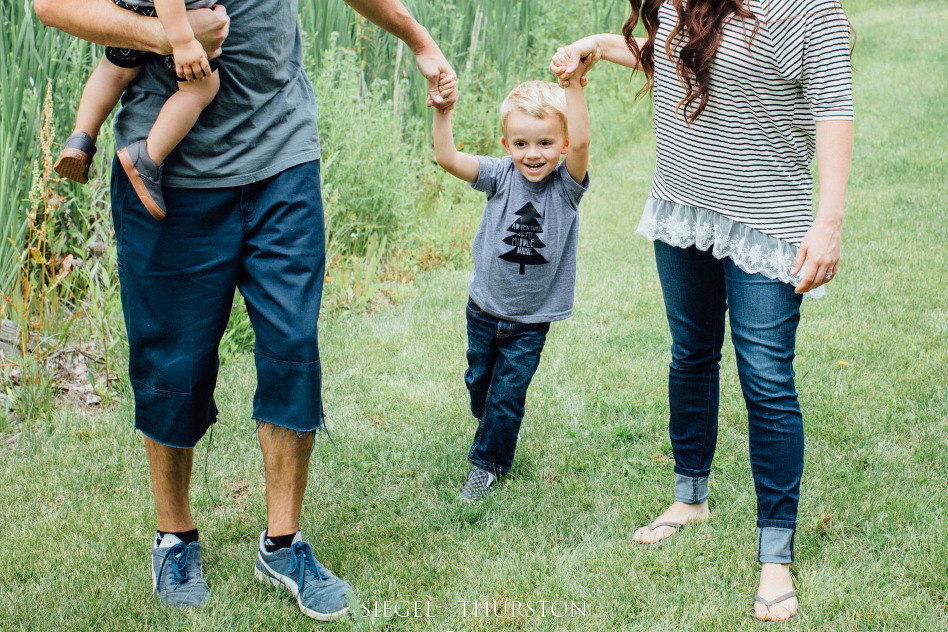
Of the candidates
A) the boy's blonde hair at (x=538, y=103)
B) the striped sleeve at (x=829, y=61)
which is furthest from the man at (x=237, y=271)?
the striped sleeve at (x=829, y=61)

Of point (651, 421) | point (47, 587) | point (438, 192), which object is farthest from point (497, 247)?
point (438, 192)

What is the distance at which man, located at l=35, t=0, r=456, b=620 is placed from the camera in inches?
87.7

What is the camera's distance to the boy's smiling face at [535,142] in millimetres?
2764

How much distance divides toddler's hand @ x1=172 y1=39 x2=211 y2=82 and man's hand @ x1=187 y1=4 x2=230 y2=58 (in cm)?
4

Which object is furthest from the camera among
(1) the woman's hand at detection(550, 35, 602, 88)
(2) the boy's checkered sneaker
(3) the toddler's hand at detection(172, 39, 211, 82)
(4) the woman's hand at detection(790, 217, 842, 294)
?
(2) the boy's checkered sneaker

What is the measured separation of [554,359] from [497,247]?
1389 mm

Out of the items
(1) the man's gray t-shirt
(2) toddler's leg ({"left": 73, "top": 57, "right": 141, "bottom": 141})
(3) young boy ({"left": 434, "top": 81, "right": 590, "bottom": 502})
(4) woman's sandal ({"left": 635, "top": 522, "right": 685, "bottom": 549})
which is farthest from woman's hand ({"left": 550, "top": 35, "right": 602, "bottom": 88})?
(4) woman's sandal ({"left": 635, "top": 522, "right": 685, "bottom": 549})

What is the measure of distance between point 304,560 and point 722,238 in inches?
59.8

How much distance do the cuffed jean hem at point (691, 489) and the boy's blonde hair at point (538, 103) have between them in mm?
1234

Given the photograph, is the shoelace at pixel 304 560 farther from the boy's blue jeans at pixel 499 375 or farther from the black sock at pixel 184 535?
the boy's blue jeans at pixel 499 375

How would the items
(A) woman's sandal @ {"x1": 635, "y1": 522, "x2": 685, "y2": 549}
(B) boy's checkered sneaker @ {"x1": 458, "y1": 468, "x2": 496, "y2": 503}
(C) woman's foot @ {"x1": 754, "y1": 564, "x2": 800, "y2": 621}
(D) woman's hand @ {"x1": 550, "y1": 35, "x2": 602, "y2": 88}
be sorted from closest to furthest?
(C) woman's foot @ {"x1": 754, "y1": 564, "x2": 800, "y2": 621} → (D) woman's hand @ {"x1": 550, "y1": 35, "x2": 602, "y2": 88} → (A) woman's sandal @ {"x1": 635, "y1": 522, "x2": 685, "y2": 549} → (B) boy's checkered sneaker @ {"x1": 458, "y1": 468, "x2": 496, "y2": 503}

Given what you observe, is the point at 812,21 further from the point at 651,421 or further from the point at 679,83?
the point at 651,421

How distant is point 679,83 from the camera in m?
2.32

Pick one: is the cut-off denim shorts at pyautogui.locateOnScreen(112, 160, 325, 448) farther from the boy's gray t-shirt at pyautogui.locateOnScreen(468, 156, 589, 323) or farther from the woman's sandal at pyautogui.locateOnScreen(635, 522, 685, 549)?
the woman's sandal at pyautogui.locateOnScreen(635, 522, 685, 549)
